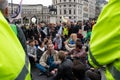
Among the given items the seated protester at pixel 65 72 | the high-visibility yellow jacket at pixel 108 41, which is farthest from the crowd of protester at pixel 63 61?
the high-visibility yellow jacket at pixel 108 41

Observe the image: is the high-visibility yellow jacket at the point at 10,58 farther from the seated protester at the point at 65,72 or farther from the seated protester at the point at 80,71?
the seated protester at the point at 65,72

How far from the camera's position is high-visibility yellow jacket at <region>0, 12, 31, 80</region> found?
56.6 inches

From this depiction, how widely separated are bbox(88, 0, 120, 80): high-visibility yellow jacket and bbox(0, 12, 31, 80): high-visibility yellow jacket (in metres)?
0.41

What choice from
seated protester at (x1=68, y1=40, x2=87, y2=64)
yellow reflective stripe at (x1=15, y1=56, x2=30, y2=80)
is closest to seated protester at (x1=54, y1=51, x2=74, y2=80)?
seated protester at (x1=68, y1=40, x2=87, y2=64)

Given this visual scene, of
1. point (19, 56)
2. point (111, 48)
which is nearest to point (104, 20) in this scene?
point (111, 48)

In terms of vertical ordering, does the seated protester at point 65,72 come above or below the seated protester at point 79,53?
above

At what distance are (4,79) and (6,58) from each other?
0.09 metres

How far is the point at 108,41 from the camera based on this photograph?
1786 millimetres

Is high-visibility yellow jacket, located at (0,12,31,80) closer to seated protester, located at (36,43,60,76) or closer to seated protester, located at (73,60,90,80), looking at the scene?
seated protester, located at (73,60,90,80)

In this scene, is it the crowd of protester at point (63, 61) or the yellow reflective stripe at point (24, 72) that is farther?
the crowd of protester at point (63, 61)

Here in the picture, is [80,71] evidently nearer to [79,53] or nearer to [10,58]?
[79,53]

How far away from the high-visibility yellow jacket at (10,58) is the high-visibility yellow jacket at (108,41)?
41cm

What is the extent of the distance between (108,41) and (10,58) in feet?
1.80

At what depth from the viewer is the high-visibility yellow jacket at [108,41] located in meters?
1.75
